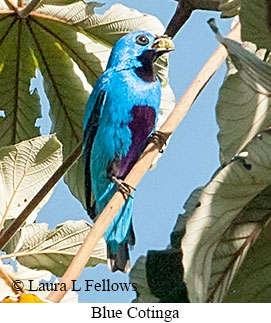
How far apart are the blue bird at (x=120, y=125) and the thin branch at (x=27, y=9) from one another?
70cm

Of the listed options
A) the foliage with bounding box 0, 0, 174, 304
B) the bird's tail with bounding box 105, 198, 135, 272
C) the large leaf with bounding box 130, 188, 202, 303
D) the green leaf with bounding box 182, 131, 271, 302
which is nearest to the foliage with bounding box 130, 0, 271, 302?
the green leaf with bounding box 182, 131, 271, 302

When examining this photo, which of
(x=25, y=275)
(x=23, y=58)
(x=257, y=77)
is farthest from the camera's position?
(x=23, y=58)

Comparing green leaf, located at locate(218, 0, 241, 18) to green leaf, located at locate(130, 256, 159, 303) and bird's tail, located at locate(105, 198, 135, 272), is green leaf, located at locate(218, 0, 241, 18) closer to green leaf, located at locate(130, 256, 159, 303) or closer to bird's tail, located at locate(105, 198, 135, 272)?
green leaf, located at locate(130, 256, 159, 303)

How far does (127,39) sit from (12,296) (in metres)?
2.00

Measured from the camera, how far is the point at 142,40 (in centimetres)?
310

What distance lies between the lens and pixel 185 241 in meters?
1.26

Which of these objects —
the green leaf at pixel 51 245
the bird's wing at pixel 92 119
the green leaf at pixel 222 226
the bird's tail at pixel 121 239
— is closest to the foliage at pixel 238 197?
the green leaf at pixel 222 226

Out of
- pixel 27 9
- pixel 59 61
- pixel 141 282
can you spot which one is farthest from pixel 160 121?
pixel 141 282

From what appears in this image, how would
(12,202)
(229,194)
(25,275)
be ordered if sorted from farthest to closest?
(12,202), (25,275), (229,194)

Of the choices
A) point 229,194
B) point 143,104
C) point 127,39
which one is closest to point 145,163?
point 229,194

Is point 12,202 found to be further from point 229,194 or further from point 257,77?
point 257,77

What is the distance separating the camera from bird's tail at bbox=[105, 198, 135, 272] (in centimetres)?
276

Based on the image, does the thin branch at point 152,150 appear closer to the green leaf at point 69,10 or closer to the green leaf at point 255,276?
the green leaf at point 255,276
